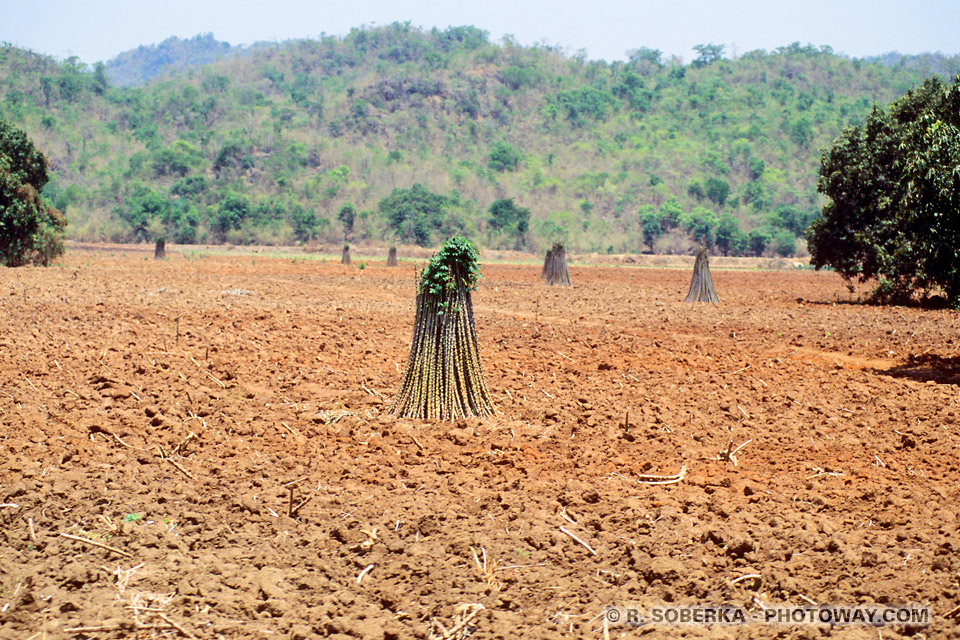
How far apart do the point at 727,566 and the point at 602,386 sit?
378cm

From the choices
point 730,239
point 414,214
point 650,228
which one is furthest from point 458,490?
point 730,239

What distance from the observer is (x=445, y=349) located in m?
6.46

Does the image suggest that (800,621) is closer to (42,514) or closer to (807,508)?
(807,508)

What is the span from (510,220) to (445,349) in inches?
1787

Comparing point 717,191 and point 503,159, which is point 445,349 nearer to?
point 717,191

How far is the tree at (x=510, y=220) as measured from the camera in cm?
5131

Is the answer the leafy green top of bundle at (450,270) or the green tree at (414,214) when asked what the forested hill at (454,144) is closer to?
the green tree at (414,214)

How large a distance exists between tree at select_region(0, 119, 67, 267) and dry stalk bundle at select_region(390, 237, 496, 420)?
1694 cm

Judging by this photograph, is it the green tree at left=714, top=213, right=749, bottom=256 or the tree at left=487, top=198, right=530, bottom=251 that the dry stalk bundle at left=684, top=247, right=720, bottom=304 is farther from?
the green tree at left=714, top=213, right=749, bottom=256

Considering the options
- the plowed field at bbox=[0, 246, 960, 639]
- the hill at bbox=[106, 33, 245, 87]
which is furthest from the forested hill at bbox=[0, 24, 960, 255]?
the hill at bbox=[106, 33, 245, 87]

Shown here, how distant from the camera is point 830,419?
6.69 metres

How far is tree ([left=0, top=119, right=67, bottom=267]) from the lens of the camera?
20203 mm

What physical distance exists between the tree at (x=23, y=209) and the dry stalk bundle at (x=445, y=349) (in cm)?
1694

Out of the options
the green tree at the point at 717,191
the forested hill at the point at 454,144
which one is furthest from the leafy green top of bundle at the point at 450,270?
the green tree at the point at 717,191
